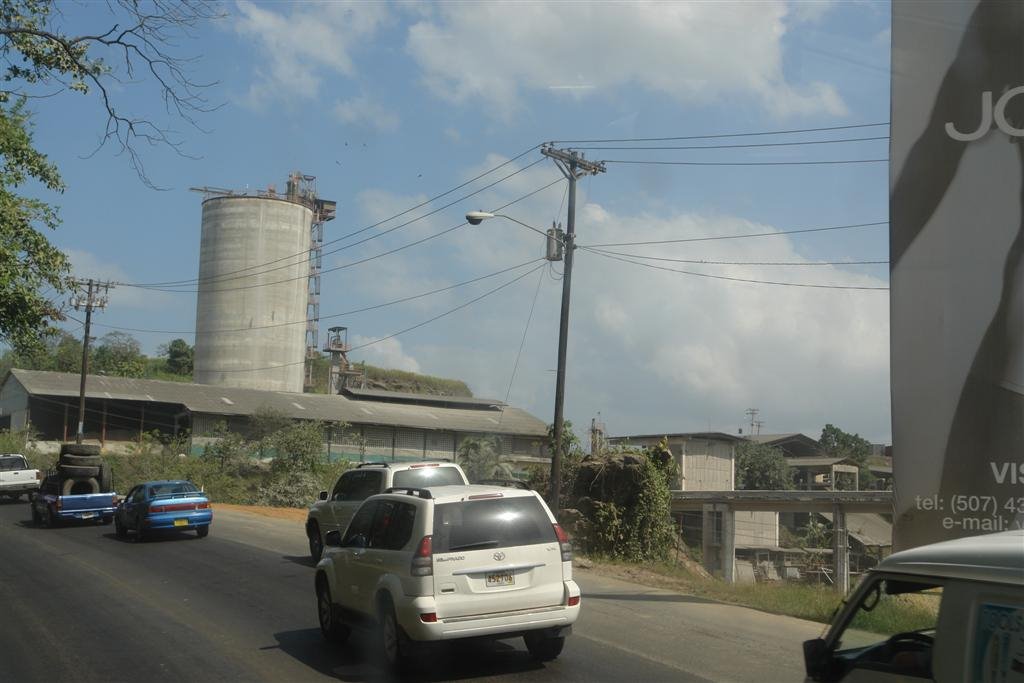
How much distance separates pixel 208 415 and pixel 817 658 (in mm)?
54439

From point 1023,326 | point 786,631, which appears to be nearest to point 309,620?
point 786,631

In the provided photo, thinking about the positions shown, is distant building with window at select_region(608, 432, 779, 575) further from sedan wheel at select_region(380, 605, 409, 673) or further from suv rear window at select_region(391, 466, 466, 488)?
sedan wheel at select_region(380, 605, 409, 673)

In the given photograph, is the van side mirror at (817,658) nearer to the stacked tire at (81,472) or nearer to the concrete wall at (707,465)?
the stacked tire at (81,472)

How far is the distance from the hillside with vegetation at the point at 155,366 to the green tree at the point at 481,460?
39.1 meters

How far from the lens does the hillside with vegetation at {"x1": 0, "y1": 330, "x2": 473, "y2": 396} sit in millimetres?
90688

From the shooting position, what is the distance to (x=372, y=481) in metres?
16.8

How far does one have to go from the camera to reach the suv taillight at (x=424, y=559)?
886 cm

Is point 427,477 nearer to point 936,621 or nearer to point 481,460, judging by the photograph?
point 936,621

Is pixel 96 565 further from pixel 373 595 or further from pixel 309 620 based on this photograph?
pixel 373 595

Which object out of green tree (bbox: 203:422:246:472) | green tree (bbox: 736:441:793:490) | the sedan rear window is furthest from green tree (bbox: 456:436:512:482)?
the sedan rear window

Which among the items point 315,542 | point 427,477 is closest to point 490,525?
point 427,477

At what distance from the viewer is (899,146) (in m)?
12.3

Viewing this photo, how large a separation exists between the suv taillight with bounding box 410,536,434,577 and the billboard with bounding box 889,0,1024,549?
6.19 meters

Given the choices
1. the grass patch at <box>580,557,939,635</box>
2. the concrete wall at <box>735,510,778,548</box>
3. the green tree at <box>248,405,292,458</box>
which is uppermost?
the green tree at <box>248,405,292,458</box>
